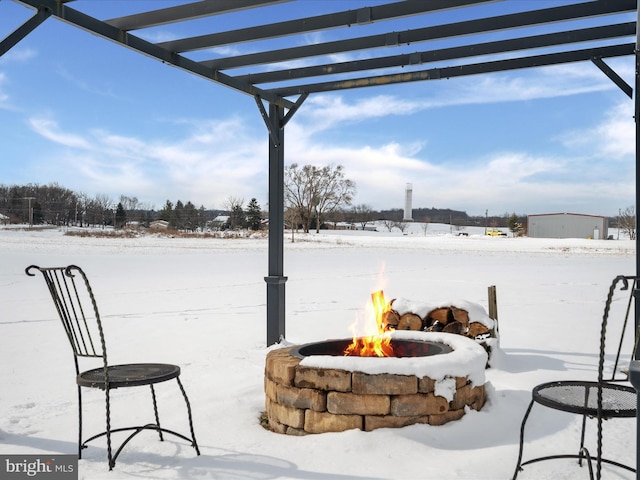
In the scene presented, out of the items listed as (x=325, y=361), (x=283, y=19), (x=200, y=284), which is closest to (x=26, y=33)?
(x=283, y=19)

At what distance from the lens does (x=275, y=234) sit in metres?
5.76

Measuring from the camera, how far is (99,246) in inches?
929

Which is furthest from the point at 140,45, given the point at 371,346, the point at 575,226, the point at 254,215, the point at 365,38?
the point at 575,226

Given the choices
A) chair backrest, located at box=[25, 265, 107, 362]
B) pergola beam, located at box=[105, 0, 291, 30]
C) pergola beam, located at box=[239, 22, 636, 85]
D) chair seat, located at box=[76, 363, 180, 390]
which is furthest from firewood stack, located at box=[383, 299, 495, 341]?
pergola beam, located at box=[105, 0, 291, 30]

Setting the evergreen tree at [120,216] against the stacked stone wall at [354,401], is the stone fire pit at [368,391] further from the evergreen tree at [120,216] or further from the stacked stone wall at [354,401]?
the evergreen tree at [120,216]

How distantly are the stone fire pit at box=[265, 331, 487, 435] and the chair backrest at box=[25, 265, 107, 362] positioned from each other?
1.12m

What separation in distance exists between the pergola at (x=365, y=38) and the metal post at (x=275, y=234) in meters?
0.28

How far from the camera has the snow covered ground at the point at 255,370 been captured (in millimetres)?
2840

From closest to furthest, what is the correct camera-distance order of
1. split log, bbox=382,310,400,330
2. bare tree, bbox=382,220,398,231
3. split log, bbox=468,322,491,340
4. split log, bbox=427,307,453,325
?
split log, bbox=468,322,491,340 → split log, bbox=427,307,453,325 → split log, bbox=382,310,400,330 → bare tree, bbox=382,220,398,231

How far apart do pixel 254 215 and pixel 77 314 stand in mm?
34851

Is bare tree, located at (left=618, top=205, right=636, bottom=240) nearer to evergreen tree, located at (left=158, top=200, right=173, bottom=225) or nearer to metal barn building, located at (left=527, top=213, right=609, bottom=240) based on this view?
metal barn building, located at (left=527, top=213, right=609, bottom=240)

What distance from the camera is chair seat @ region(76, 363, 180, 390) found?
8.68 ft

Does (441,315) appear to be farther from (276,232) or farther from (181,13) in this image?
(181,13)

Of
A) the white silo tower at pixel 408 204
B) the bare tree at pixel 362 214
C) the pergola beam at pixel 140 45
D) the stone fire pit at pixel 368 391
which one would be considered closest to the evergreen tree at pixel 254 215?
the bare tree at pixel 362 214
